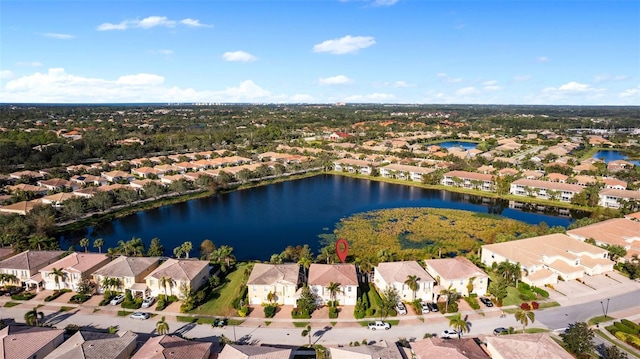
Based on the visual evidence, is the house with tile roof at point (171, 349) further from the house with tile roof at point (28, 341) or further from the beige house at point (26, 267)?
the beige house at point (26, 267)

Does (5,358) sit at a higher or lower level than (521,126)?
lower

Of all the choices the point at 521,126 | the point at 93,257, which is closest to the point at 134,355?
the point at 93,257

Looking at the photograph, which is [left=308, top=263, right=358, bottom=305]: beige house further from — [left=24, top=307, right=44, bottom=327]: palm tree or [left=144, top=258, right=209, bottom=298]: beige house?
[left=24, top=307, right=44, bottom=327]: palm tree

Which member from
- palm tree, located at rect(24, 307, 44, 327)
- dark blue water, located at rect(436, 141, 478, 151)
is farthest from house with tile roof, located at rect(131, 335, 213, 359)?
dark blue water, located at rect(436, 141, 478, 151)

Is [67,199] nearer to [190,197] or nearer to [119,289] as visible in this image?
→ [190,197]

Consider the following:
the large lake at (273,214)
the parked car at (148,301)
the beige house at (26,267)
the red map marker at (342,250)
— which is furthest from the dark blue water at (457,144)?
the beige house at (26,267)
